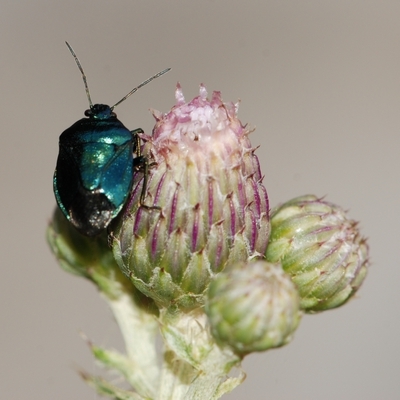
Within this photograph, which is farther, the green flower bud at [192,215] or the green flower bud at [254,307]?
the green flower bud at [192,215]

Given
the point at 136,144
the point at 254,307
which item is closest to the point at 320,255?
the point at 254,307

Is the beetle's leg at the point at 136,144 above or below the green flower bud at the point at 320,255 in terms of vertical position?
above

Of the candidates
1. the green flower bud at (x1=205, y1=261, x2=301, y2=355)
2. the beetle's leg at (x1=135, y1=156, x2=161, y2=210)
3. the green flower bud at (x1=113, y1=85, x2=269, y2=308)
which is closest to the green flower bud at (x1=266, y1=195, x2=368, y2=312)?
the green flower bud at (x1=113, y1=85, x2=269, y2=308)

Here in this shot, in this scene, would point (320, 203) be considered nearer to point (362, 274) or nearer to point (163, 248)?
point (362, 274)

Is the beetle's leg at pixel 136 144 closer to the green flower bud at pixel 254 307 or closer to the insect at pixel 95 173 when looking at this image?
the insect at pixel 95 173

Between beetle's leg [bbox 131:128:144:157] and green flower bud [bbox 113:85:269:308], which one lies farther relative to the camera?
beetle's leg [bbox 131:128:144:157]

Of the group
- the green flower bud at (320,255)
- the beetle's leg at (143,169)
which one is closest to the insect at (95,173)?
the beetle's leg at (143,169)

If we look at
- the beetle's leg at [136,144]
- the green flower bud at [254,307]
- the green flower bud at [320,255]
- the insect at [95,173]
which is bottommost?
the green flower bud at [254,307]

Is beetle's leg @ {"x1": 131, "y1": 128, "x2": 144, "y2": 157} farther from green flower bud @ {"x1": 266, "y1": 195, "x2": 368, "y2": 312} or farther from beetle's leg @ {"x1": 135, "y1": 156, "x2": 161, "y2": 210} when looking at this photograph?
green flower bud @ {"x1": 266, "y1": 195, "x2": 368, "y2": 312}
